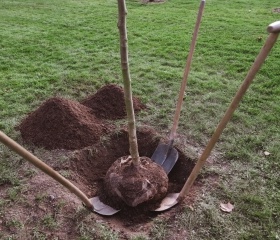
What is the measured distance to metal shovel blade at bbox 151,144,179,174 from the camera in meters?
3.55

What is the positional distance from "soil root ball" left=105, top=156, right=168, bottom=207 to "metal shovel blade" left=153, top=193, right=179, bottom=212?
0.05 metres

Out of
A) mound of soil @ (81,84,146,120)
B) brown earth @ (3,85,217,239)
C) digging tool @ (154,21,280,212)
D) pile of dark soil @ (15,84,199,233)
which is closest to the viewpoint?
digging tool @ (154,21,280,212)

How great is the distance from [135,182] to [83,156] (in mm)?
905

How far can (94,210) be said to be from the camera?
299 cm

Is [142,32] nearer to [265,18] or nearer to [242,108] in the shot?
[265,18]

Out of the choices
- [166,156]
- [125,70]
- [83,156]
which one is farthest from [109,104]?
[125,70]

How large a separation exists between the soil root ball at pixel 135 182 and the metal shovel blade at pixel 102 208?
13cm

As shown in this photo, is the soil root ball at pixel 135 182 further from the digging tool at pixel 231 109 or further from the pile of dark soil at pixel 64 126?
the pile of dark soil at pixel 64 126

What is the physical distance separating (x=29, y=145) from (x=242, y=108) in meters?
2.87

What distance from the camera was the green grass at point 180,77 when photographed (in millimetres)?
3154

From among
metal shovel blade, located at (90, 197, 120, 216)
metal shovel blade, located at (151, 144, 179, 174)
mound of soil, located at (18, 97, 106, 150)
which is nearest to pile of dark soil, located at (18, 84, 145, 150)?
mound of soil, located at (18, 97, 106, 150)

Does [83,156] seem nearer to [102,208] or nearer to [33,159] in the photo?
[102,208]

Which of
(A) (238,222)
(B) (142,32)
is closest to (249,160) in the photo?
(A) (238,222)

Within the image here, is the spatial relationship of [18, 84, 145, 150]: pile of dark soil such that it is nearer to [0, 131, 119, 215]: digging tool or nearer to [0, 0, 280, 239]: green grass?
[0, 0, 280, 239]: green grass
